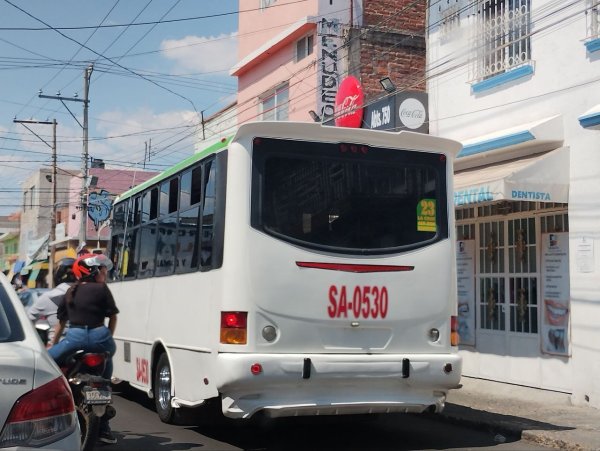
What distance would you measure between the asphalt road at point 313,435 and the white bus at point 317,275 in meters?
0.46

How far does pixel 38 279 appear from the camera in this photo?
4653 centimetres

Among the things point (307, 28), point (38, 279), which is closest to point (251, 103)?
point (307, 28)

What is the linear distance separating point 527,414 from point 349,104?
8.16m

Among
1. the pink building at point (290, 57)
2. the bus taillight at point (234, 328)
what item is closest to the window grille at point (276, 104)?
the pink building at point (290, 57)

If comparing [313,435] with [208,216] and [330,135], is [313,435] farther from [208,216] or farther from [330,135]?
[330,135]

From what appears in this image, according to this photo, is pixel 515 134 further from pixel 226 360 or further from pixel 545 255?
pixel 226 360

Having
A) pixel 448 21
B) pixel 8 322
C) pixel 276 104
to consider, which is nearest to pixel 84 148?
pixel 276 104

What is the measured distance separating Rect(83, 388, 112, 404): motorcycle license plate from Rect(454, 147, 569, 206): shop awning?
5.81m

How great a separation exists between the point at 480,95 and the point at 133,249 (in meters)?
5.89

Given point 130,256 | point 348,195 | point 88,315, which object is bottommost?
point 88,315

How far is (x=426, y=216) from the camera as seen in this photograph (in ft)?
27.1

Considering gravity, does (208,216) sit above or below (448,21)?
below

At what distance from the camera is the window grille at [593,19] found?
10688 millimetres

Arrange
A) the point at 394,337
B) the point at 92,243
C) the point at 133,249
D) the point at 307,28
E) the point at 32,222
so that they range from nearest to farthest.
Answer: the point at 394,337 < the point at 133,249 < the point at 307,28 < the point at 92,243 < the point at 32,222
